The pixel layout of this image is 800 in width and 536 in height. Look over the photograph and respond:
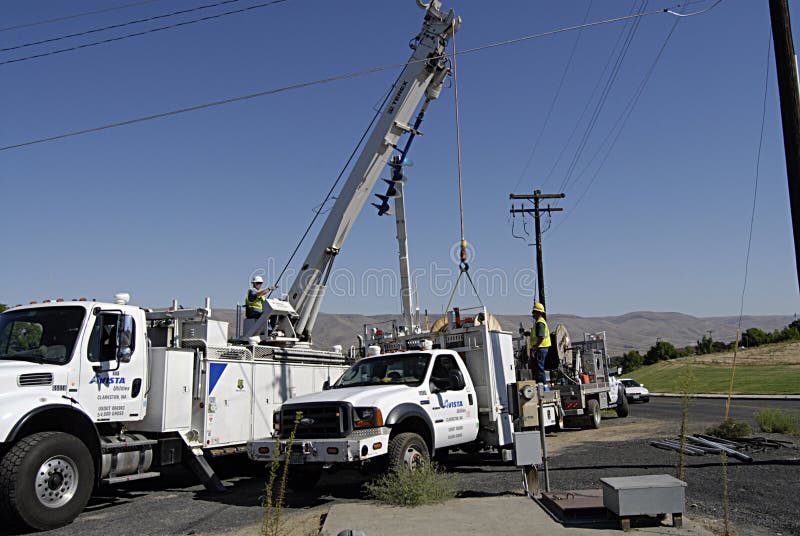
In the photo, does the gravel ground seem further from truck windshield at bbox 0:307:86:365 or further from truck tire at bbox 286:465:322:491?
truck windshield at bbox 0:307:86:365

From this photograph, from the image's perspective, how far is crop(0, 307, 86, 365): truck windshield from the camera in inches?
335

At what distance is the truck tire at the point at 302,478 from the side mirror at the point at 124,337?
2.84m

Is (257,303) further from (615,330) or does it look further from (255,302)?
(615,330)

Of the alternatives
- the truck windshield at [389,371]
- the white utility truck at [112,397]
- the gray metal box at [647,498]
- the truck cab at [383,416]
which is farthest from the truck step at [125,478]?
the gray metal box at [647,498]

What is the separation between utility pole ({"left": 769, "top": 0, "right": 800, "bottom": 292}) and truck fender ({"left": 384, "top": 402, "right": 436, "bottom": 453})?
6.01m

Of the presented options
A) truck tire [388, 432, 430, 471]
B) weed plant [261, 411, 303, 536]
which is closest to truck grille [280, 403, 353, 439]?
truck tire [388, 432, 430, 471]

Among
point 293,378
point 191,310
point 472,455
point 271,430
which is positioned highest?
point 191,310

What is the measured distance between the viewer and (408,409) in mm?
9102

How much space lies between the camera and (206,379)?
34.0ft

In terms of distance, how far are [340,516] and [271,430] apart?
4.58 metres

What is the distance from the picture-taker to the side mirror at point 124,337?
29.5ft

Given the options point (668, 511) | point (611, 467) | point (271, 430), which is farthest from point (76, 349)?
point (611, 467)

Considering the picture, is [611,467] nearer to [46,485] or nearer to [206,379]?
[206,379]

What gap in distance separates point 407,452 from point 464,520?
195cm
